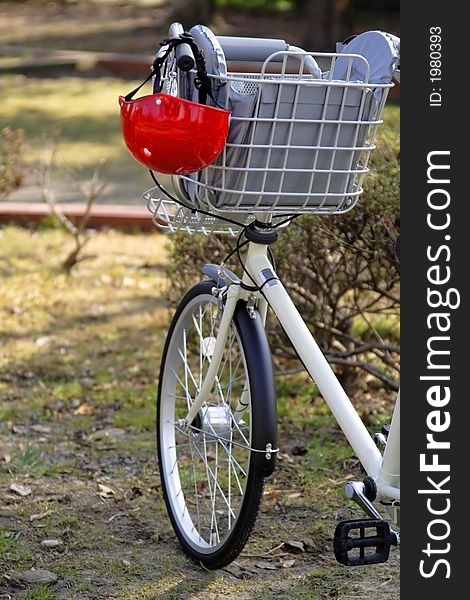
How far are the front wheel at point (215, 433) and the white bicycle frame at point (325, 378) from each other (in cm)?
9

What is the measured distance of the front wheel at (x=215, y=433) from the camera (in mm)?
2936

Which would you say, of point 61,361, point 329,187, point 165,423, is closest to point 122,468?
point 165,423

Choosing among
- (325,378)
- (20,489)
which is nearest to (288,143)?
(325,378)

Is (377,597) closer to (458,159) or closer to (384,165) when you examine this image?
(458,159)

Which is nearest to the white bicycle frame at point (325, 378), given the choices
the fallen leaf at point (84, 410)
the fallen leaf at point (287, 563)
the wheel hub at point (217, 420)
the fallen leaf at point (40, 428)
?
the wheel hub at point (217, 420)

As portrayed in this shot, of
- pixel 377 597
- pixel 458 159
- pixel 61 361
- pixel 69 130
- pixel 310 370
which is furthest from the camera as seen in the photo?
pixel 69 130

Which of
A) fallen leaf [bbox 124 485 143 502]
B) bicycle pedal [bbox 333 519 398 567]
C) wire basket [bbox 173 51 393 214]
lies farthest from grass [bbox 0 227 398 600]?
wire basket [bbox 173 51 393 214]

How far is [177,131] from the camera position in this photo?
2.56 metres

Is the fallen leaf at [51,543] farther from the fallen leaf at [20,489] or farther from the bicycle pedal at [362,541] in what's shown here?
the bicycle pedal at [362,541]

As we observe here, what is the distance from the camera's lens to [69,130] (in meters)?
10.1

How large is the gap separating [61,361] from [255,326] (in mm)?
2369

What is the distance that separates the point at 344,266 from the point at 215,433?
3.84 ft

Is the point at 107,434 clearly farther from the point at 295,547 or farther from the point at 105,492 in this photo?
the point at 295,547

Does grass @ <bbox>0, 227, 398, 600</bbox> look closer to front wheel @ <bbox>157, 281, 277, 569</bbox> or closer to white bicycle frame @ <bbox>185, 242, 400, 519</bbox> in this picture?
front wheel @ <bbox>157, 281, 277, 569</bbox>
